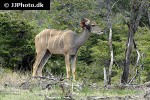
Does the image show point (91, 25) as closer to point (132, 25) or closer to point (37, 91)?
point (132, 25)

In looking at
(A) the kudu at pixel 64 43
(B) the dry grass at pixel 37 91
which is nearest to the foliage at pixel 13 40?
(A) the kudu at pixel 64 43

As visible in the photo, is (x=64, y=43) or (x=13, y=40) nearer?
(x=64, y=43)

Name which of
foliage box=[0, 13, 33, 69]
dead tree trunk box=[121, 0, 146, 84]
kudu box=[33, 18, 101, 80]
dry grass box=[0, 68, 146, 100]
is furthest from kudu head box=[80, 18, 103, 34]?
foliage box=[0, 13, 33, 69]

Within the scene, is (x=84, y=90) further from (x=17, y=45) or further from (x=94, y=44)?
(x=94, y=44)

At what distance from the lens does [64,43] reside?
1255 cm

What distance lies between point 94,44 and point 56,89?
42.1 ft

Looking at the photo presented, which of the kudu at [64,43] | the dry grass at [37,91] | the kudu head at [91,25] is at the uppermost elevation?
the kudu head at [91,25]

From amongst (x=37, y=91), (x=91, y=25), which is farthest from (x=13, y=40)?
(x=37, y=91)

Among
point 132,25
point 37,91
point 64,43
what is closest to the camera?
point 37,91

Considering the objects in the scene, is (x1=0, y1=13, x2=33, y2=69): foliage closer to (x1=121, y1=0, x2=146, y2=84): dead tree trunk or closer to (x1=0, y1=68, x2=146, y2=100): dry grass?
(x1=121, y1=0, x2=146, y2=84): dead tree trunk

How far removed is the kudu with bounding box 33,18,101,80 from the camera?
40.3 feet

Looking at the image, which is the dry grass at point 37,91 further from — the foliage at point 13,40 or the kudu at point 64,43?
the foliage at point 13,40

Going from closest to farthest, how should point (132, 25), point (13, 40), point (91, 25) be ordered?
point (132, 25)
point (91, 25)
point (13, 40)

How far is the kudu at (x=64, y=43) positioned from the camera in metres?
12.3
